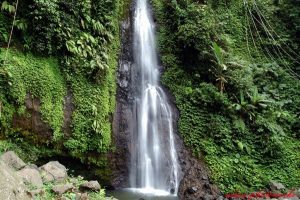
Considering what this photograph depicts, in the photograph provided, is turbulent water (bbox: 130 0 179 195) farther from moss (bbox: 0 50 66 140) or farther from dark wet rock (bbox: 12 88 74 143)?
→ dark wet rock (bbox: 12 88 74 143)

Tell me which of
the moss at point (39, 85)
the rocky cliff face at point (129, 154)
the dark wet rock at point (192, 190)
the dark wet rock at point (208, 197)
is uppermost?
the moss at point (39, 85)

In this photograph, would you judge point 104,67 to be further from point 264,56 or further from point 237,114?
point 264,56

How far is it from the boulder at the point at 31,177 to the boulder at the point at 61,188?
34cm

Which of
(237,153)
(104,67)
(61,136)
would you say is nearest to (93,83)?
(104,67)

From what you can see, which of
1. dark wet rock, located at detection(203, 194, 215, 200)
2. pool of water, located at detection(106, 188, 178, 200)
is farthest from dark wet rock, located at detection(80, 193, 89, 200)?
dark wet rock, located at detection(203, 194, 215, 200)

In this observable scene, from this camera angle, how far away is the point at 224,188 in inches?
445

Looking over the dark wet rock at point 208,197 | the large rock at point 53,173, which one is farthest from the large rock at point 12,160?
the dark wet rock at point 208,197

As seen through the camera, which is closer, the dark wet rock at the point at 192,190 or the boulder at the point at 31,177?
the boulder at the point at 31,177

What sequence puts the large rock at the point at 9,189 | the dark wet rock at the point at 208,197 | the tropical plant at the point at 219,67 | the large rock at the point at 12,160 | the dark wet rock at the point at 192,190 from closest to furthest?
the large rock at the point at 9,189
the large rock at the point at 12,160
the dark wet rock at the point at 208,197
the dark wet rock at the point at 192,190
the tropical plant at the point at 219,67

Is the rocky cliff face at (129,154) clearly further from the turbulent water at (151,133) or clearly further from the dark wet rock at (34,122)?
the dark wet rock at (34,122)

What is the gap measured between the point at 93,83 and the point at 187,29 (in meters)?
4.74

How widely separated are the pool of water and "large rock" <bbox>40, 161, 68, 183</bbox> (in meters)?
1.98

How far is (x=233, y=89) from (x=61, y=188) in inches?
314

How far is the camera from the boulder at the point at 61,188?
7.36m
